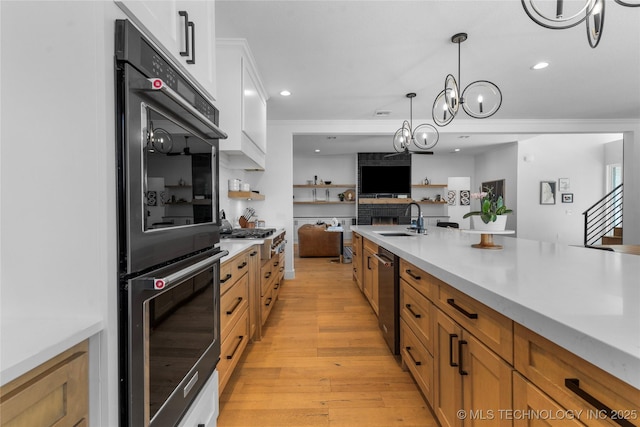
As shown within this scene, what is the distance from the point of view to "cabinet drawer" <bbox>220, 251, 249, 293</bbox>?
1638 mm

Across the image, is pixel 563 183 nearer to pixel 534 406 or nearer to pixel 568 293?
pixel 568 293

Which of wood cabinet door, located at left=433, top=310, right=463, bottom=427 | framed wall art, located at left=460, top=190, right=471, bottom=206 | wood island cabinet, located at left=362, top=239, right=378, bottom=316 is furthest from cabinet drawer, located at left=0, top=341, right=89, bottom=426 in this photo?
framed wall art, located at left=460, top=190, right=471, bottom=206

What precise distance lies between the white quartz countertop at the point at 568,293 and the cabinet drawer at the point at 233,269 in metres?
1.00

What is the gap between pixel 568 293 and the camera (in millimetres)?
865

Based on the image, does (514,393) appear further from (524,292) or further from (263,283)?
(263,283)

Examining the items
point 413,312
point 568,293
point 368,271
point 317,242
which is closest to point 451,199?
point 317,242

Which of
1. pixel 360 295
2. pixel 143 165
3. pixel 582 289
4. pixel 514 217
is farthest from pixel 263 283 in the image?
pixel 514 217

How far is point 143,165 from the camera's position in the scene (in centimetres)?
83

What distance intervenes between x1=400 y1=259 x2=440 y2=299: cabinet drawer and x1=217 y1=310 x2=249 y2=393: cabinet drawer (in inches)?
43.0

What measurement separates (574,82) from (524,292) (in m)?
4.21

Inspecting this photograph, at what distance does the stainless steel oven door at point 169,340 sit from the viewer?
0.81m

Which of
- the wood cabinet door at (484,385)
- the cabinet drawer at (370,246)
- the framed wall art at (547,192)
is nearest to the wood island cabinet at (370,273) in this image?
the cabinet drawer at (370,246)

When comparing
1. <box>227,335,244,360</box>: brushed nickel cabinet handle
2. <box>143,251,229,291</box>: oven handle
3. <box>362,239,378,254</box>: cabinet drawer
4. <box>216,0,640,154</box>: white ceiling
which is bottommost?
<box>227,335,244,360</box>: brushed nickel cabinet handle

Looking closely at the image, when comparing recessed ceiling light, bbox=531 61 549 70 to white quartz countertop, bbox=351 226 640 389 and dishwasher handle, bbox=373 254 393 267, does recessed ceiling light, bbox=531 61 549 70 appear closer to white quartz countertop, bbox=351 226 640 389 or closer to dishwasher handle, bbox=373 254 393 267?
white quartz countertop, bbox=351 226 640 389
